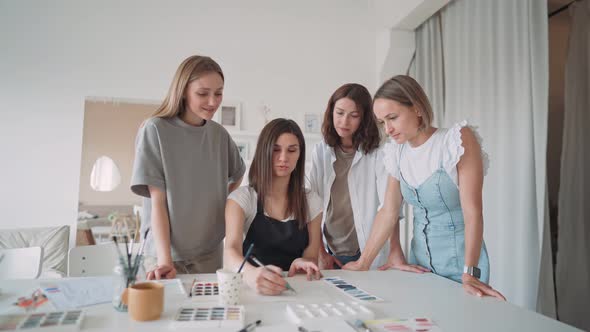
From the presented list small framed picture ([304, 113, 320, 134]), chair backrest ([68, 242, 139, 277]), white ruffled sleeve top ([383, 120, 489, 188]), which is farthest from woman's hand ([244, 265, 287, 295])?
small framed picture ([304, 113, 320, 134])

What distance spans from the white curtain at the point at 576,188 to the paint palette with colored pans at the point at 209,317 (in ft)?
9.18

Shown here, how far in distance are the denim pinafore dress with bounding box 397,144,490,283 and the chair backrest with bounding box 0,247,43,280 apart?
77.2 inches

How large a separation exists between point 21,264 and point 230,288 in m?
1.73

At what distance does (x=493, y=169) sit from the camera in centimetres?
289

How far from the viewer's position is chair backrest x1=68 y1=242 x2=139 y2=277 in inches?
86.0

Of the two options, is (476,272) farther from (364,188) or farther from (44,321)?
(44,321)

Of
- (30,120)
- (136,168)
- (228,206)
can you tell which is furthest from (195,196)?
(30,120)

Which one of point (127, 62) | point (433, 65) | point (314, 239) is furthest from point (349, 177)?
point (127, 62)

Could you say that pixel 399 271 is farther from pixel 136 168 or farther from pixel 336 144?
pixel 136 168

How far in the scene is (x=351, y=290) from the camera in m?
1.23

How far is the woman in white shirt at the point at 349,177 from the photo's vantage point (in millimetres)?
1844

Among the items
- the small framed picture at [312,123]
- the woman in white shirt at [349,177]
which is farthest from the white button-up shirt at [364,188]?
the small framed picture at [312,123]

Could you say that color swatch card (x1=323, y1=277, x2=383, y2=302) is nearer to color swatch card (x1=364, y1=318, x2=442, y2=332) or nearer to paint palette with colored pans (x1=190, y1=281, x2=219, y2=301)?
color swatch card (x1=364, y1=318, x2=442, y2=332)

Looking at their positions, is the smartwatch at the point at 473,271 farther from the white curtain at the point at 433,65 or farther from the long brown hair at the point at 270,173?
the white curtain at the point at 433,65
